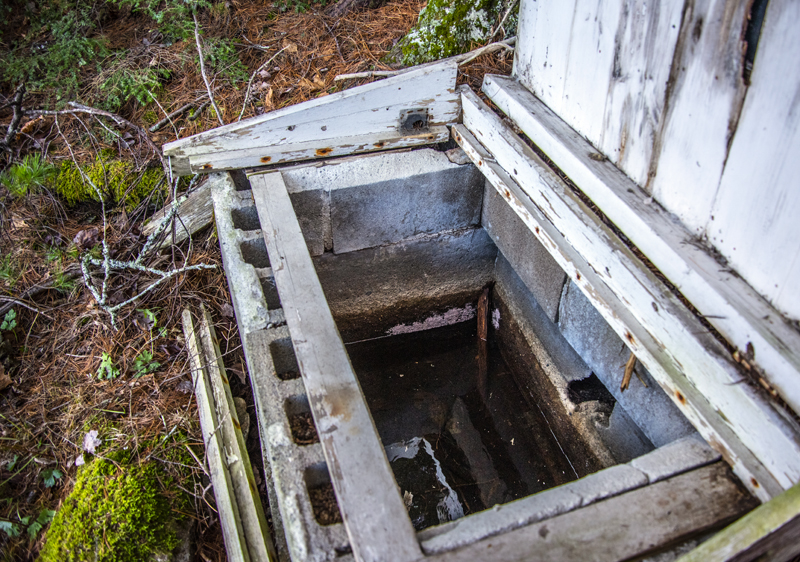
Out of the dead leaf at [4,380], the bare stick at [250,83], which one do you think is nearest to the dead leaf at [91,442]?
the dead leaf at [4,380]

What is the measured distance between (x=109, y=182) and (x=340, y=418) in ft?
8.86

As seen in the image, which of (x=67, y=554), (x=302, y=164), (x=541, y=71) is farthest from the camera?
(x=302, y=164)

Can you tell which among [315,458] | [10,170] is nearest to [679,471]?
[315,458]

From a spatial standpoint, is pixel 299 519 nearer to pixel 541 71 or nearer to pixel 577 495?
pixel 577 495

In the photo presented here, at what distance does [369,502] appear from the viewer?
130cm

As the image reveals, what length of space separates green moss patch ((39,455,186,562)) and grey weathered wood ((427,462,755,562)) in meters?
1.37

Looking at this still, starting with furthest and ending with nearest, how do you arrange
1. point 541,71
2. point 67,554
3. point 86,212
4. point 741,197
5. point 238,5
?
point 238,5
point 86,212
point 541,71
point 67,554
point 741,197

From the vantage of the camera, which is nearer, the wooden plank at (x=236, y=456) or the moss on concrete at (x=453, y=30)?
the wooden plank at (x=236, y=456)

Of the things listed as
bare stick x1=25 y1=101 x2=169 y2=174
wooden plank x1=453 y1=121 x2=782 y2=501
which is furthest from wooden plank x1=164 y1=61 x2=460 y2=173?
bare stick x1=25 y1=101 x2=169 y2=174

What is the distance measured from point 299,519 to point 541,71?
7.05ft

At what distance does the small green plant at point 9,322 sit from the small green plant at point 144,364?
85 centimetres

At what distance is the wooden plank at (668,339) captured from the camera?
132cm

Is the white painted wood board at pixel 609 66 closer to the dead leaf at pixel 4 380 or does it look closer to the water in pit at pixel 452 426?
the water in pit at pixel 452 426

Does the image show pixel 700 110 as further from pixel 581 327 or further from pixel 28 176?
pixel 28 176
